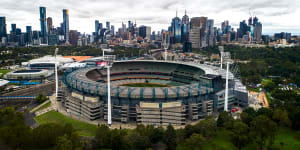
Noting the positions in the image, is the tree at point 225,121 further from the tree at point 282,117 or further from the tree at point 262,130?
the tree at point 282,117

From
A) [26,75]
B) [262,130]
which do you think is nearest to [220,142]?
[262,130]

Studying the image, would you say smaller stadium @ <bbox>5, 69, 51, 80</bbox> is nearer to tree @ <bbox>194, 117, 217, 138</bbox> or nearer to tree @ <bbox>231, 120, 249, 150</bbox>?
tree @ <bbox>194, 117, 217, 138</bbox>

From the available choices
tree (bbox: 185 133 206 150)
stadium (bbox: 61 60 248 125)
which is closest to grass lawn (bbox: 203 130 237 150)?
tree (bbox: 185 133 206 150)

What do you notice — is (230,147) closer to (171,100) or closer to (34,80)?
(171,100)

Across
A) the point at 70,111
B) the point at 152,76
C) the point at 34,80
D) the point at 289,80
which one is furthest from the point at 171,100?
the point at 34,80

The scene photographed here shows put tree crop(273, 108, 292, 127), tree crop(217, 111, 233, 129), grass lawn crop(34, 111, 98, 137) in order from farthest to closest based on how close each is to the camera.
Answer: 1. grass lawn crop(34, 111, 98, 137)
2. tree crop(273, 108, 292, 127)
3. tree crop(217, 111, 233, 129)

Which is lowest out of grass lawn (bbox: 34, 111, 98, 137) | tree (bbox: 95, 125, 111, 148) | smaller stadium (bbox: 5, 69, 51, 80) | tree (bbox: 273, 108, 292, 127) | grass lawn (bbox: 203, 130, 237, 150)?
grass lawn (bbox: 203, 130, 237, 150)

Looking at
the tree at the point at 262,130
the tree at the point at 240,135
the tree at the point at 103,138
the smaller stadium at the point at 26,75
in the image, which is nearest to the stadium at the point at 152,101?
the tree at the point at 103,138
